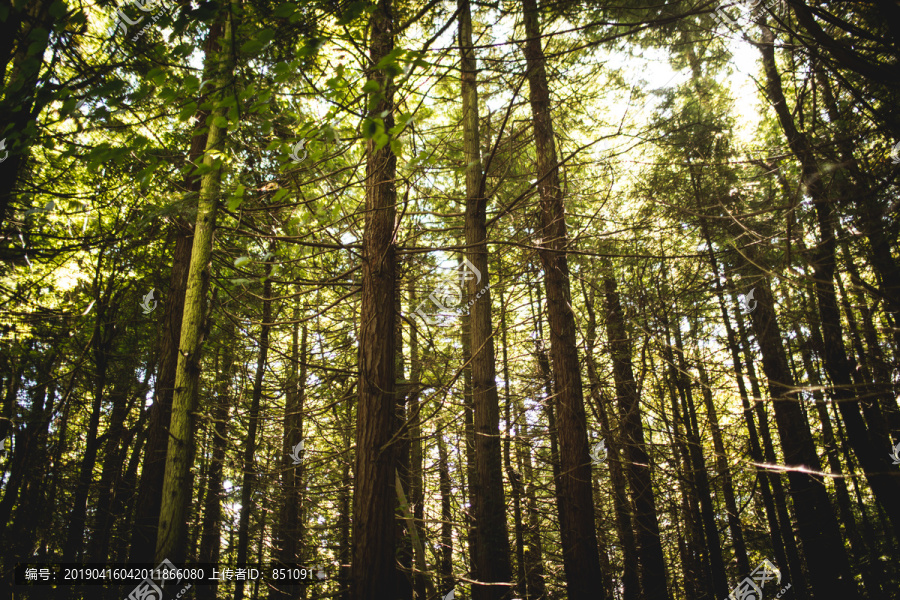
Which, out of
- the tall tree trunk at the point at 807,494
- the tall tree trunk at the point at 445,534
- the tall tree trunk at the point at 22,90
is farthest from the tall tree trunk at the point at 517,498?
the tall tree trunk at the point at 807,494

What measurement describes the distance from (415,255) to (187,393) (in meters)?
3.31

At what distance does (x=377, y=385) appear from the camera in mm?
3078

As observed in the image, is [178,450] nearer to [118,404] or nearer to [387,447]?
[387,447]

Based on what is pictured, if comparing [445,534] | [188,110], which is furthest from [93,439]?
[188,110]

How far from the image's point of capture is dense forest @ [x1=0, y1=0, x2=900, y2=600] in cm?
289

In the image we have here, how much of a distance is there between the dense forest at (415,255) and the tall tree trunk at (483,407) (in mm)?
39

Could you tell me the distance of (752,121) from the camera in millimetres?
9188

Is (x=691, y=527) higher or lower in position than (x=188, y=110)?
→ lower

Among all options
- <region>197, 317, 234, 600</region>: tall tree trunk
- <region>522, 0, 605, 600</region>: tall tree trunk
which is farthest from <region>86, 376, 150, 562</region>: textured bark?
<region>522, 0, 605, 600</region>: tall tree trunk

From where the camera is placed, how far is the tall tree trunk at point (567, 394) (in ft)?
16.1

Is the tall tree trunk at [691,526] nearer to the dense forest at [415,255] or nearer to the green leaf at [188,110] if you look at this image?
the dense forest at [415,255]

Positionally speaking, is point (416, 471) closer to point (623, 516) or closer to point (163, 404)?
point (163, 404)

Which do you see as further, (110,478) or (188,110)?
(110,478)

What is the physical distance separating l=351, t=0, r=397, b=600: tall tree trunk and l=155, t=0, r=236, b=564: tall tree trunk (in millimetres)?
1827
